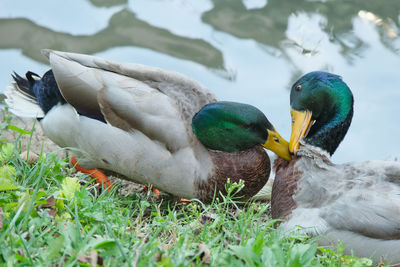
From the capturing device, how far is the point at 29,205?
7.50ft

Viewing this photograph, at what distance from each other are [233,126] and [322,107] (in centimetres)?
61

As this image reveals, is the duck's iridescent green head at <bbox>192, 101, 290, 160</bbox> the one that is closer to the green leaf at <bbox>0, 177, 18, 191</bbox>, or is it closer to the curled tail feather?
the curled tail feather

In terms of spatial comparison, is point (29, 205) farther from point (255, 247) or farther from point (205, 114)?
point (205, 114)

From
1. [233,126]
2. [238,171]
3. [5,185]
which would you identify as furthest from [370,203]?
[5,185]

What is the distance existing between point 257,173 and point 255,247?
5.29 feet

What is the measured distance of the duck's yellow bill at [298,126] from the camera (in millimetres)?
3451

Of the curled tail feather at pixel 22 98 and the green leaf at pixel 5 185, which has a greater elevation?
the green leaf at pixel 5 185

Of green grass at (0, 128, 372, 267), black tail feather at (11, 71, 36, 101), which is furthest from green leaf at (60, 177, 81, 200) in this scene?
black tail feather at (11, 71, 36, 101)

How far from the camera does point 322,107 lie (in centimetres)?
358

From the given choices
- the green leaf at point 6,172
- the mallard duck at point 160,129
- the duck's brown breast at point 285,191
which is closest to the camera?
the green leaf at point 6,172

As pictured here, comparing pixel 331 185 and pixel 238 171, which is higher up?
pixel 331 185

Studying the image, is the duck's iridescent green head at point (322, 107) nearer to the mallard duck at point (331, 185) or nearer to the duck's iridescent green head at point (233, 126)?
the mallard duck at point (331, 185)

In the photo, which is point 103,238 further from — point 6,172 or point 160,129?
point 160,129

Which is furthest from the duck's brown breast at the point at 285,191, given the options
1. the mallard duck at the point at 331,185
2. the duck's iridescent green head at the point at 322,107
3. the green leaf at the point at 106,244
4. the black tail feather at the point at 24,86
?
the black tail feather at the point at 24,86
